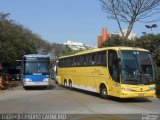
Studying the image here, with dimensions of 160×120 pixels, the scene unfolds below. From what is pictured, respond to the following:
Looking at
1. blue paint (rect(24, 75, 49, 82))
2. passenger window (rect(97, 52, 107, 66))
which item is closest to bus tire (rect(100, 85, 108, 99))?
passenger window (rect(97, 52, 107, 66))

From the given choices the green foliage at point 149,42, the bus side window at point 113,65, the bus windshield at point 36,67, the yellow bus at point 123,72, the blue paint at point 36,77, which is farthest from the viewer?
the green foliage at point 149,42

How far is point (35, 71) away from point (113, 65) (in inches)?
440

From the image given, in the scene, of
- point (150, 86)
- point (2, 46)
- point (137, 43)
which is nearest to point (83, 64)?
point (150, 86)

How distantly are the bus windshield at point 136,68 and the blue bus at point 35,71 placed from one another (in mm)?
11707

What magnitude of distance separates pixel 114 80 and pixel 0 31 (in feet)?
64.8

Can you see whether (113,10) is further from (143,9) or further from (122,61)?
(122,61)

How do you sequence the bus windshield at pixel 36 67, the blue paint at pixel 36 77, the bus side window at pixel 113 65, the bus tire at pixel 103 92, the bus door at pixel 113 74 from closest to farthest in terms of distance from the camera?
the bus door at pixel 113 74
the bus side window at pixel 113 65
the bus tire at pixel 103 92
the blue paint at pixel 36 77
the bus windshield at pixel 36 67

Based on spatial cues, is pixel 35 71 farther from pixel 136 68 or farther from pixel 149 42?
pixel 149 42

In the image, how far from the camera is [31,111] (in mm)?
16781

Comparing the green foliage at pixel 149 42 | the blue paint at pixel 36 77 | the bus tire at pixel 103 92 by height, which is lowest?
the bus tire at pixel 103 92

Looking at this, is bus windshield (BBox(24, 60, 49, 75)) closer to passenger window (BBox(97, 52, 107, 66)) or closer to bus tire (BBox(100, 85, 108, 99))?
passenger window (BBox(97, 52, 107, 66))

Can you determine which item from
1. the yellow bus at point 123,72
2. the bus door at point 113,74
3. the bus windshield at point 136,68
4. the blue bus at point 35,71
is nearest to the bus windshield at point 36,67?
the blue bus at point 35,71

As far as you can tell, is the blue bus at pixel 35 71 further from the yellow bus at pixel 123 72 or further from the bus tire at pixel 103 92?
the bus tire at pixel 103 92

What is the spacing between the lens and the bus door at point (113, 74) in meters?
21.4
